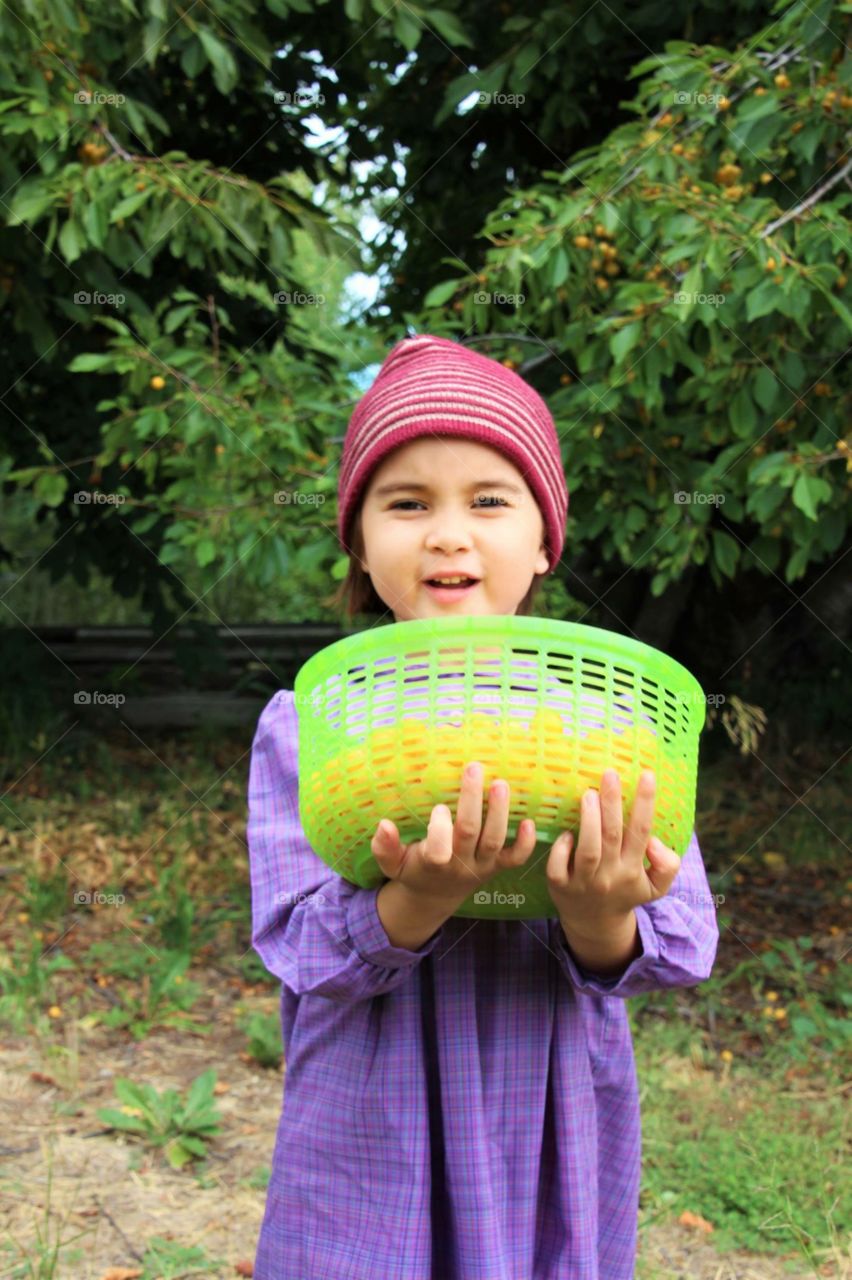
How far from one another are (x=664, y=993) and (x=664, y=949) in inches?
103

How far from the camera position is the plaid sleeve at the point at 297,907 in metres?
A: 1.28

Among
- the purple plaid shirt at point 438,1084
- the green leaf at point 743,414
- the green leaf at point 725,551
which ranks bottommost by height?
the purple plaid shirt at point 438,1084

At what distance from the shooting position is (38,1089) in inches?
127

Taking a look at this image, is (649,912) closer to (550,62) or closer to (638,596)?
(550,62)

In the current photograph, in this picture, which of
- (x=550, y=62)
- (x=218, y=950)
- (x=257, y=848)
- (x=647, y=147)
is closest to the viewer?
(x=257, y=848)

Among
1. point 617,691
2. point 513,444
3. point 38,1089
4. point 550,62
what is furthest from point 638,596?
point 617,691

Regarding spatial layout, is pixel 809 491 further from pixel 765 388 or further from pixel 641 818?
pixel 641 818

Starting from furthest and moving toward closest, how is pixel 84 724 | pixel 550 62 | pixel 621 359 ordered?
pixel 84 724
pixel 550 62
pixel 621 359

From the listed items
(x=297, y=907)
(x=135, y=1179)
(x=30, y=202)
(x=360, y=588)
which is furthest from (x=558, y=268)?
(x=135, y=1179)

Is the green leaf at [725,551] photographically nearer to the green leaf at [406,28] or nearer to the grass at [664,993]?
the grass at [664,993]

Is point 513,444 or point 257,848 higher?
point 513,444

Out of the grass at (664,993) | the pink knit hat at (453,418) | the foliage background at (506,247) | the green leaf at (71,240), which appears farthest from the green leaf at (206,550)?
the pink knit hat at (453,418)

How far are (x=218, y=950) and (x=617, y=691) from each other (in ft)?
11.0

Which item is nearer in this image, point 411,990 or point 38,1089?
point 411,990
